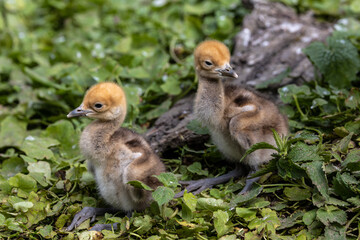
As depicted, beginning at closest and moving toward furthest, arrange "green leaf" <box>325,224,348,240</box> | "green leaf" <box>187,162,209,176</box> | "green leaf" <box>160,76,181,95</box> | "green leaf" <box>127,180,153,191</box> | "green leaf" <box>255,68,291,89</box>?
1. "green leaf" <box>325,224,348,240</box>
2. "green leaf" <box>127,180,153,191</box>
3. "green leaf" <box>187,162,209,176</box>
4. "green leaf" <box>255,68,291,89</box>
5. "green leaf" <box>160,76,181,95</box>

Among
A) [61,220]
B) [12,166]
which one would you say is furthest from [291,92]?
[12,166]

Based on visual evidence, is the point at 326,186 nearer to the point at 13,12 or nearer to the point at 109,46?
the point at 109,46

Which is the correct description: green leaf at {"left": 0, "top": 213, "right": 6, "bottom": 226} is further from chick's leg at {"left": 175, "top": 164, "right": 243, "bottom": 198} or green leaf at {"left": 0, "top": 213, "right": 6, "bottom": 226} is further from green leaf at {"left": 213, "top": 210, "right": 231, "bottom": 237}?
green leaf at {"left": 213, "top": 210, "right": 231, "bottom": 237}

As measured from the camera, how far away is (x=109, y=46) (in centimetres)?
762

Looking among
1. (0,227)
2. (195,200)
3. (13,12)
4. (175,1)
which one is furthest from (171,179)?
(13,12)

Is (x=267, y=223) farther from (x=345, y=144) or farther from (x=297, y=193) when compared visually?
(x=345, y=144)

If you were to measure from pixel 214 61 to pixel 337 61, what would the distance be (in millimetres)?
1751

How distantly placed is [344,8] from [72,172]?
17.0 ft

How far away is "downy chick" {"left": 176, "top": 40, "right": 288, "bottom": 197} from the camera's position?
4281mm

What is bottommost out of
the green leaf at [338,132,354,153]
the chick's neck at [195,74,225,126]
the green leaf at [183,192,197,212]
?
the green leaf at [183,192,197,212]

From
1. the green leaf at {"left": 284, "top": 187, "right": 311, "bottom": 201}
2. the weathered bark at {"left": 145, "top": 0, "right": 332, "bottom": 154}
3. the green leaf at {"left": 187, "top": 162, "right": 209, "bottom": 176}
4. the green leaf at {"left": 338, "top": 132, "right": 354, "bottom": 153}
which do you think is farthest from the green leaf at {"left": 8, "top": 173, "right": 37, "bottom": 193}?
the green leaf at {"left": 338, "top": 132, "right": 354, "bottom": 153}

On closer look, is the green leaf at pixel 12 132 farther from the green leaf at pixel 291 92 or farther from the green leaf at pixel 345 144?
the green leaf at pixel 345 144

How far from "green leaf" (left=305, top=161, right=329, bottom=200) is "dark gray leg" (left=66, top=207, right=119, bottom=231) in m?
1.82

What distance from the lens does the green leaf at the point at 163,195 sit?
3686 millimetres
